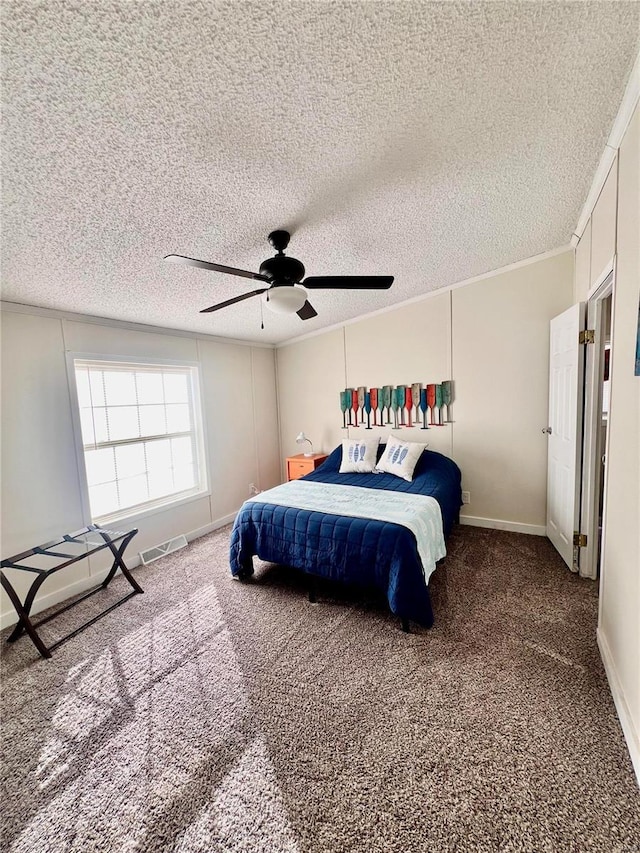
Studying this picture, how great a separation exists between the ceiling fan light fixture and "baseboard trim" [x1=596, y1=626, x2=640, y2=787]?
249 centimetres

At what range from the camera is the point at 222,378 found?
4.16 meters

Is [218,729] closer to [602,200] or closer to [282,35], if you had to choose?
[282,35]

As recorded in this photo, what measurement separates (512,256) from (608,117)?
1613mm

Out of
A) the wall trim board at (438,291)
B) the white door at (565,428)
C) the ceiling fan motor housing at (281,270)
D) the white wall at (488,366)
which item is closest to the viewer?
the ceiling fan motor housing at (281,270)

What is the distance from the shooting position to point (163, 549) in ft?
11.2

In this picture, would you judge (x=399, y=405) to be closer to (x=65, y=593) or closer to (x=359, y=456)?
(x=359, y=456)

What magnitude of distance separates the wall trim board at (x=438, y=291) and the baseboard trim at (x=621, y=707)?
310 cm

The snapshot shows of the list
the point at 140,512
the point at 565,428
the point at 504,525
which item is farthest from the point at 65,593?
the point at 565,428

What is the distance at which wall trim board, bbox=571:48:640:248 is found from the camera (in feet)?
4.61

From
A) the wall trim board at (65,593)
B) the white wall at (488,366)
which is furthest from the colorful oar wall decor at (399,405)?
the wall trim board at (65,593)

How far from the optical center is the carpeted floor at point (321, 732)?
3.87 ft

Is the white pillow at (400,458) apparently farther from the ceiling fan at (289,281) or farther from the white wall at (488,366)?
the ceiling fan at (289,281)

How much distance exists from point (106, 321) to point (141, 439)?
116cm

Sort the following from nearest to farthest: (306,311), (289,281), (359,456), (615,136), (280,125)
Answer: (280,125) < (615,136) < (289,281) < (306,311) < (359,456)
